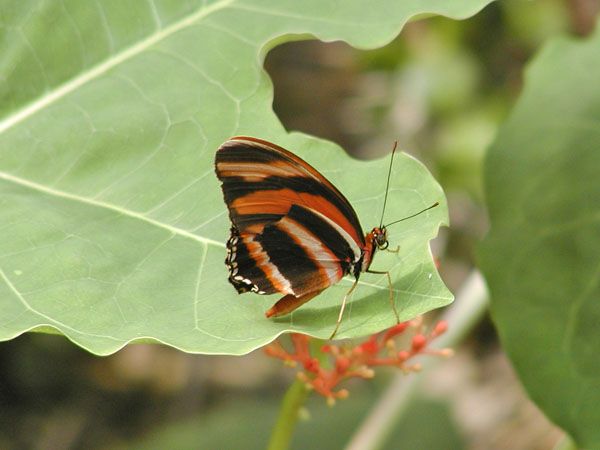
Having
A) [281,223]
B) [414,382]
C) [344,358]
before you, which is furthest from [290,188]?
[414,382]

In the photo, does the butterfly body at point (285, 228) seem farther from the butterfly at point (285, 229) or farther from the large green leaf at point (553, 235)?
the large green leaf at point (553, 235)

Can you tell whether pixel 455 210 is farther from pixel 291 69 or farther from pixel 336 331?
pixel 336 331

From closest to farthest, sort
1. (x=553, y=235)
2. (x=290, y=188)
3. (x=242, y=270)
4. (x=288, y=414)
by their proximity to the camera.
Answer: (x=242, y=270), (x=290, y=188), (x=288, y=414), (x=553, y=235)

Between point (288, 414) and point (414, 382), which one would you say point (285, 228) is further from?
point (414, 382)

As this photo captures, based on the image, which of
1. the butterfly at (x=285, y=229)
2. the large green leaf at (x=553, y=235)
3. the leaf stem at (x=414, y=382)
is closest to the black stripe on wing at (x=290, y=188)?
the butterfly at (x=285, y=229)

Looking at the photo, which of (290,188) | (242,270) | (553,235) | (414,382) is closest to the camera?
(242,270)

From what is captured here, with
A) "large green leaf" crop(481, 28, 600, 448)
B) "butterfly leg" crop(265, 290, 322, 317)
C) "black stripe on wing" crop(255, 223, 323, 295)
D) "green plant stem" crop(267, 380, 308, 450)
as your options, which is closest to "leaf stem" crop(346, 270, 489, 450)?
"large green leaf" crop(481, 28, 600, 448)
